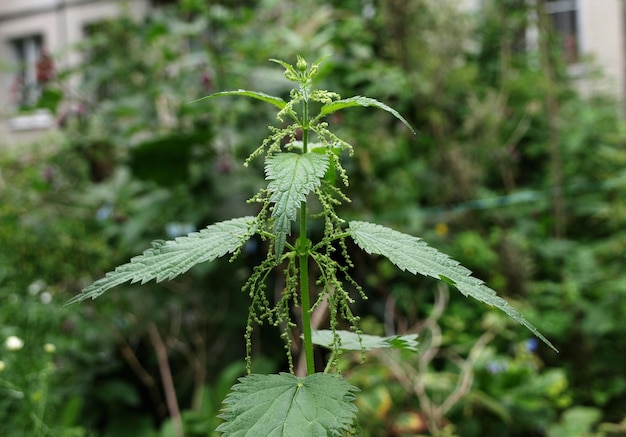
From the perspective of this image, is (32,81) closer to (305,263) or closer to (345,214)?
(345,214)

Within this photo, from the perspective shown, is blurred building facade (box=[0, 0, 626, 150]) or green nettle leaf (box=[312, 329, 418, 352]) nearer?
green nettle leaf (box=[312, 329, 418, 352])

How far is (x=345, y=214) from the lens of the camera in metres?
3.68

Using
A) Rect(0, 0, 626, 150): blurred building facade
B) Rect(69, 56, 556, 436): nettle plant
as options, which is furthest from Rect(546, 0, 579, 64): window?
Rect(69, 56, 556, 436): nettle plant

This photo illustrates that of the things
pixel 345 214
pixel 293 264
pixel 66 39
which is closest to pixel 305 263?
pixel 293 264

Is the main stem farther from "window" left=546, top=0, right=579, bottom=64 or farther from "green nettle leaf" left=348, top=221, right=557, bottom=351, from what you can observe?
"window" left=546, top=0, right=579, bottom=64

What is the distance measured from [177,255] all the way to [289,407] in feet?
0.66

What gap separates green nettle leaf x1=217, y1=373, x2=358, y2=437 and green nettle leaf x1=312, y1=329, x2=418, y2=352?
86mm

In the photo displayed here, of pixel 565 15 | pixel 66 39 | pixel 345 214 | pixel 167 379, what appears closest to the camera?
pixel 167 379

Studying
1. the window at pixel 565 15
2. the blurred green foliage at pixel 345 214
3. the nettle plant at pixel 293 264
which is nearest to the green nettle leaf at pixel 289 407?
the nettle plant at pixel 293 264

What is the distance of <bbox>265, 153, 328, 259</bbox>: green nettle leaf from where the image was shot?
2.06ft

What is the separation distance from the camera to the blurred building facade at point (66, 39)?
4156mm

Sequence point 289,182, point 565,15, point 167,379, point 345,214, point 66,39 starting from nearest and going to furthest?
point 289,182, point 167,379, point 345,214, point 565,15, point 66,39

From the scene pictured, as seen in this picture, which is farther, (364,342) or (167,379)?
(167,379)

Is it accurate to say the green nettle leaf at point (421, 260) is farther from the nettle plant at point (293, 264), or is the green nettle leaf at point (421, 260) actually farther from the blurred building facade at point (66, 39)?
the blurred building facade at point (66, 39)
